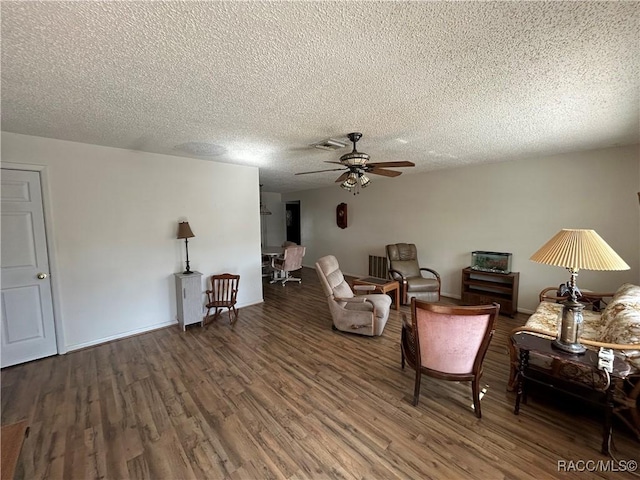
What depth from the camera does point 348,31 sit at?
1276 millimetres

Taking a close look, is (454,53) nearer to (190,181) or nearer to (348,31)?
(348,31)

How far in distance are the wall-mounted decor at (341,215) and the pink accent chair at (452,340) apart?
4.99m

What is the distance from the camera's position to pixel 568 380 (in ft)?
6.15

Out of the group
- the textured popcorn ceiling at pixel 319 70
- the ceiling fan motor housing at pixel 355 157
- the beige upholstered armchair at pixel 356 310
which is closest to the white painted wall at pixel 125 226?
the textured popcorn ceiling at pixel 319 70

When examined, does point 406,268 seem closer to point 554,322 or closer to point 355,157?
point 554,322

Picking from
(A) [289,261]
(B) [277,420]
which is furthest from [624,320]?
(A) [289,261]

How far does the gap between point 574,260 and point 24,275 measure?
5069 millimetres

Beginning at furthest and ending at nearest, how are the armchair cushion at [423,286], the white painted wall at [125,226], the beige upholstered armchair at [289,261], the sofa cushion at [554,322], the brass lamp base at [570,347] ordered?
the beige upholstered armchair at [289,261] < the armchair cushion at [423,286] < the white painted wall at [125,226] < the sofa cushion at [554,322] < the brass lamp base at [570,347]

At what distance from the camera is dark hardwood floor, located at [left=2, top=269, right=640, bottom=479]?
5.32 ft

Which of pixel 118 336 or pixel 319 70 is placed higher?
pixel 319 70

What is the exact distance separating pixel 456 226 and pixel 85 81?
5281mm

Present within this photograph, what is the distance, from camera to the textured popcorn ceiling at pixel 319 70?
1179 millimetres

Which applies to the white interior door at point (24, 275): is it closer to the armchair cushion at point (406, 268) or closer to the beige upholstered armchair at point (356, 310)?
the beige upholstered armchair at point (356, 310)

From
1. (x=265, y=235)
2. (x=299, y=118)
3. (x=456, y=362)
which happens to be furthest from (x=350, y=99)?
(x=265, y=235)
